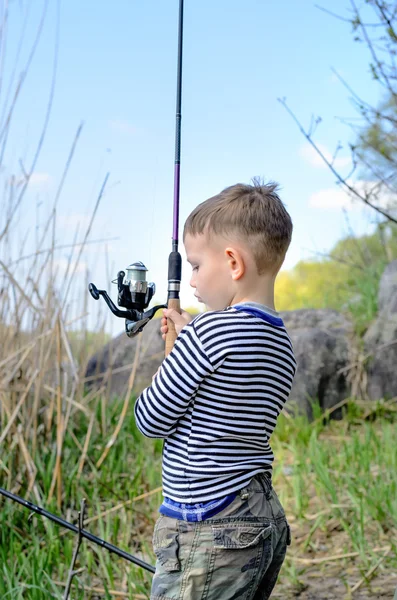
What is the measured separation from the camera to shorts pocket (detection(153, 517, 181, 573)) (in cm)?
151

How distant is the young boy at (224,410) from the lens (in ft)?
4.89

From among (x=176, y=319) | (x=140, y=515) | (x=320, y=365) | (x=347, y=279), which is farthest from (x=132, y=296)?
(x=347, y=279)

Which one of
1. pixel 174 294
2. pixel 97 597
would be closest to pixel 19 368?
pixel 97 597

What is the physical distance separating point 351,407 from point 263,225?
3.80m

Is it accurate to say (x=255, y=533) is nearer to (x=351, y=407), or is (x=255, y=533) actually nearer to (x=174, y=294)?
(x=174, y=294)

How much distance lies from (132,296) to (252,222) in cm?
32

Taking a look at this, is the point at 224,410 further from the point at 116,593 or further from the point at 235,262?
the point at 116,593

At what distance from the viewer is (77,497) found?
3322 millimetres

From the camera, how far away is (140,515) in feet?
11.1

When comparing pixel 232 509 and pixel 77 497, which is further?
pixel 77 497

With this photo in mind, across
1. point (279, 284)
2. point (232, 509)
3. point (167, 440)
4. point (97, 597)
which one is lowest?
point (97, 597)

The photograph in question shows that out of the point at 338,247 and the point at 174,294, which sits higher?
the point at 338,247

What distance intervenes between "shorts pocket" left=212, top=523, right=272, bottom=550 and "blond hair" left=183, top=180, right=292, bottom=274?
51 centimetres

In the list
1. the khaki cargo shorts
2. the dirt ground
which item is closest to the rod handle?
the khaki cargo shorts
